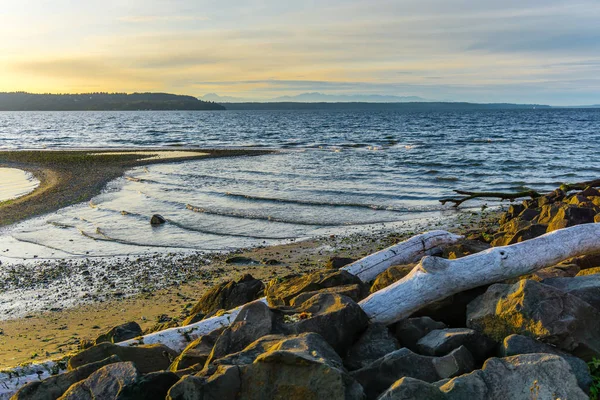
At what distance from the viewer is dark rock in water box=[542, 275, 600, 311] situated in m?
5.05

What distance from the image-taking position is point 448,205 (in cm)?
1842

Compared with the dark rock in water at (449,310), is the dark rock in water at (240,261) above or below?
below

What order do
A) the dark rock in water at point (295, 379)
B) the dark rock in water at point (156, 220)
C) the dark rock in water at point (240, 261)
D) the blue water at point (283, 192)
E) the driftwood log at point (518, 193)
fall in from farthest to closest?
the dark rock in water at point (156, 220)
the driftwood log at point (518, 193)
the blue water at point (283, 192)
the dark rock in water at point (240, 261)
the dark rock in water at point (295, 379)

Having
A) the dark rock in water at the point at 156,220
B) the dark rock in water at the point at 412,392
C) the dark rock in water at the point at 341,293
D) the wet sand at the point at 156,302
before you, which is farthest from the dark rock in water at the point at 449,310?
the dark rock in water at the point at 156,220

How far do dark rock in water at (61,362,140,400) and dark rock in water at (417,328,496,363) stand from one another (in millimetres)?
2488

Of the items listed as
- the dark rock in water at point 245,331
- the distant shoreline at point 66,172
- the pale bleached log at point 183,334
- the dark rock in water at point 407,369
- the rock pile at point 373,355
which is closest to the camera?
the rock pile at point 373,355

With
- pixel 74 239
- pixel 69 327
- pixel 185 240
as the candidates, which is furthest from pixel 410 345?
pixel 74 239

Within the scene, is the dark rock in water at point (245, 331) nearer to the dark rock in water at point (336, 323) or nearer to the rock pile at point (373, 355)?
the rock pile at point (373, 355)

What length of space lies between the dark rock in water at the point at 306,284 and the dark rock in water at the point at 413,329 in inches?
53.1

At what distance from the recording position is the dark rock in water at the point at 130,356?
496cm

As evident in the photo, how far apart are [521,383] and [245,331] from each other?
2.42 m

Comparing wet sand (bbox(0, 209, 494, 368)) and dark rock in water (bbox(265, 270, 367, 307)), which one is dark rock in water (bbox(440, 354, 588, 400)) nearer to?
dark rock in water (bbox(265, 270, 367, 307))

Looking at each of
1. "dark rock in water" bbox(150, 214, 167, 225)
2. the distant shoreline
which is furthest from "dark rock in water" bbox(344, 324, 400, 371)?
the distant shoreline

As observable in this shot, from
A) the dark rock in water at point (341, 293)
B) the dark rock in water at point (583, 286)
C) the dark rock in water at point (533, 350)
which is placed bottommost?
the dark rock in water at point (341, 293)
